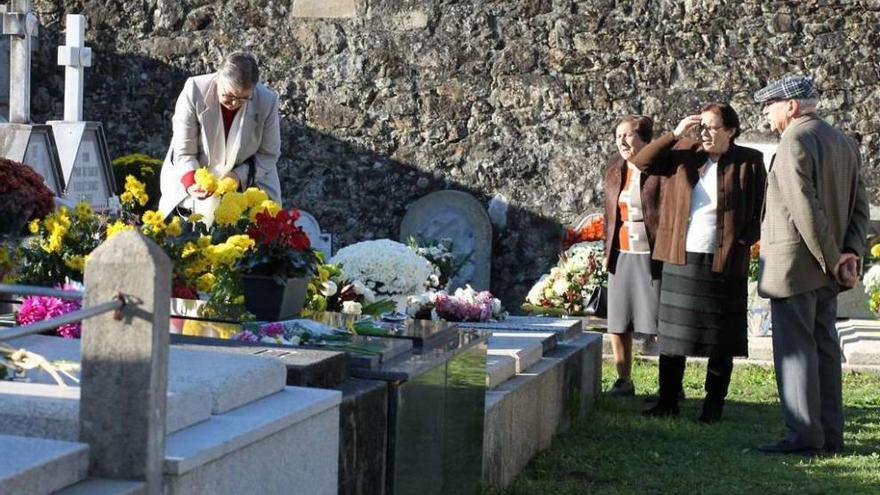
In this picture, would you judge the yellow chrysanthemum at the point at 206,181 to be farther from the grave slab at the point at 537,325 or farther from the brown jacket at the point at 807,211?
the brown jacket at the point at 807,211

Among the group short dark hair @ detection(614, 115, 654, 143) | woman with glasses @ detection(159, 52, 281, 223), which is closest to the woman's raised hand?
short dark hair @ detection(614, 115, 654, 143)

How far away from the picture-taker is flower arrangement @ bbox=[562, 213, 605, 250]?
12.0 m

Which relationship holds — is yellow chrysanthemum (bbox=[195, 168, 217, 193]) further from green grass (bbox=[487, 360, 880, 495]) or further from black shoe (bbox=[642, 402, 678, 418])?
black shoe (bbox=[642, 402, 678, 418])

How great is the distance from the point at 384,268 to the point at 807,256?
70.3 inches

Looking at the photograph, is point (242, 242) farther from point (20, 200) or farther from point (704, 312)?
point (704, 312)

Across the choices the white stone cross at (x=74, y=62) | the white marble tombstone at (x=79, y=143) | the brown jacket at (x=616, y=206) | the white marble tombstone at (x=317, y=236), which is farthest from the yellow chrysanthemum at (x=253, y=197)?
the white marble tombstone at (x=317, y=236)

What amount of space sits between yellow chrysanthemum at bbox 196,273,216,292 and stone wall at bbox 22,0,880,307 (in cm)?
809

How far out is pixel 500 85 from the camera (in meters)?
12.9

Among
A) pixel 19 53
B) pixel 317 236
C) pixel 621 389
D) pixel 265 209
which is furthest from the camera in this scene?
pixel 317 236

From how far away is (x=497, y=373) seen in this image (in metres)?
5.44

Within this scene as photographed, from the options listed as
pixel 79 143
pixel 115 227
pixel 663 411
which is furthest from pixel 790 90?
pixel 79 143

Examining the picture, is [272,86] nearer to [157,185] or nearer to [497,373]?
[157,185]

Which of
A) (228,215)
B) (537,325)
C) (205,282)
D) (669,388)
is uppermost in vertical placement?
(228,215)

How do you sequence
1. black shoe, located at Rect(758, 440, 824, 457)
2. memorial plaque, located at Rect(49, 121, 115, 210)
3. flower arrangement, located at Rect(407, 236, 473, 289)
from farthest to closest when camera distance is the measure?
1. memorial plaque, located at Rect(49, 121, 115, 210)
2. flower arrangement, located at Rect(407, 236, 473, 289)
3. black shoe, located at Rect(758, 440, 824, 457)
